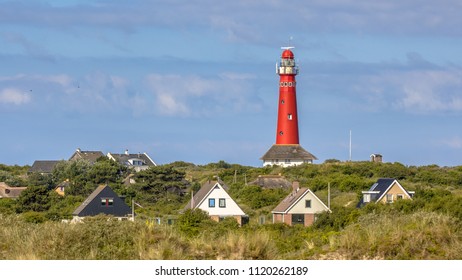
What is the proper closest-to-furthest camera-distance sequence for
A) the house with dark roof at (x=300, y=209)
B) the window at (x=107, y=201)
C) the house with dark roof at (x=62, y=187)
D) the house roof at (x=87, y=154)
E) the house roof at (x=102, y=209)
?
the house with dark roof at (x=300, y=209)
the house roof at (x=102, y=209)
the window at (x=107, y=201)
the house with dark roof at (x=62, y=187)
the house roof at (x=87, y=154)

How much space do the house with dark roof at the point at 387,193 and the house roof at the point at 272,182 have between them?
41.9ft

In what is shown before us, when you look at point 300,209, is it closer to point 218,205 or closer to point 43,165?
point 218,205

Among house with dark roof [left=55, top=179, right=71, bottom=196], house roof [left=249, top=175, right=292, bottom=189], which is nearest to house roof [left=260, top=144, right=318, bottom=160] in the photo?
house roof [left=249, top=175, right=292, bottom=189]

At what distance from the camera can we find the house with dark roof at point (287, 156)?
8362 cm

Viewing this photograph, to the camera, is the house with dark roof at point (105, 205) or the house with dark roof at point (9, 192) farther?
the house with dark roof at point (9, 192)

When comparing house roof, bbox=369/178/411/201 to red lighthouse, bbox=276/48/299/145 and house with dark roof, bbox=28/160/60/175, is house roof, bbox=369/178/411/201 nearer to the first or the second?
red lighthouse, bbox=276/48/299/145

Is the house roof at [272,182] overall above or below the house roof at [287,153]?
below

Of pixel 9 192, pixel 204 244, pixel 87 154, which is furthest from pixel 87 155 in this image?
pixel 204 244

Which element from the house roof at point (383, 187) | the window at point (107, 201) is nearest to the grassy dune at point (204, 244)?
the house roof at point (383, 187)

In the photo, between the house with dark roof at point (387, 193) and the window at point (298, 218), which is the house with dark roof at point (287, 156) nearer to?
the house with dark roof at point (387, 193)

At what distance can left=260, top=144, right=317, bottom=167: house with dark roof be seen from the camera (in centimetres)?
8362
